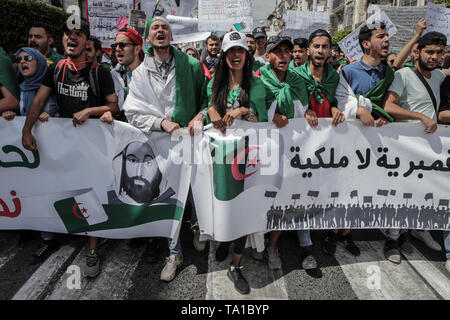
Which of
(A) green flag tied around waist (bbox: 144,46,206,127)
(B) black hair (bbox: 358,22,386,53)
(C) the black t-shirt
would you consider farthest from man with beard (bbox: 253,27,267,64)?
(C) the black t-shirt

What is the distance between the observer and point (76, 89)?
2.84m

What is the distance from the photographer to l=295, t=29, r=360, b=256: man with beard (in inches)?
114

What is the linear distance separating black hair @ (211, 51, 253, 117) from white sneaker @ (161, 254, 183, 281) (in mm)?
1414

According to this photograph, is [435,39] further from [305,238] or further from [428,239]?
[305,238]

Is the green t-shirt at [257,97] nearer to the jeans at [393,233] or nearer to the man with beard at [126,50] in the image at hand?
the man with beard at [126,50]

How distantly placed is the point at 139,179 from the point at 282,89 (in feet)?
5.25

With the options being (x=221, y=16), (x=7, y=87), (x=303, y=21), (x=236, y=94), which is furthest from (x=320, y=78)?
(x=303, y=21)

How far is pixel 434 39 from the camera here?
9.84 feet

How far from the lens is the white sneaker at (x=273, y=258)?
9.59 feet

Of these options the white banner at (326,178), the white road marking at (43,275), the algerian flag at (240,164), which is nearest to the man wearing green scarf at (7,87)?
the white road marking at (43,275)

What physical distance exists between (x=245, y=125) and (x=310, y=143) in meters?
0.66

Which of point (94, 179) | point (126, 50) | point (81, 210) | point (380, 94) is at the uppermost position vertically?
point (126, 50)

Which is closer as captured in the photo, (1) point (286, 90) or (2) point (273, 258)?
(1) point (286, 90)

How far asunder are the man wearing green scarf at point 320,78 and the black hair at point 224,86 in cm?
61
